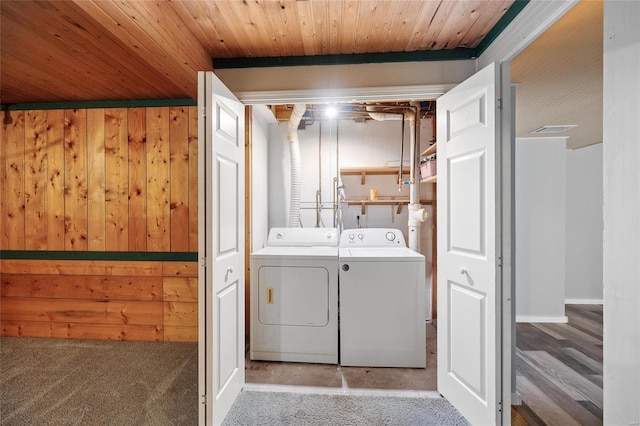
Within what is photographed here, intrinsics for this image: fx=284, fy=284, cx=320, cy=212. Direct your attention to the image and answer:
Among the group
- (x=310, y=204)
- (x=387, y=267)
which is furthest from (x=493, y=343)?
(x=310, y=204)

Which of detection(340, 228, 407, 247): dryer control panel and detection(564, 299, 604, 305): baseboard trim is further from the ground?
detection(340, 228, 407, 247): dryer control panel

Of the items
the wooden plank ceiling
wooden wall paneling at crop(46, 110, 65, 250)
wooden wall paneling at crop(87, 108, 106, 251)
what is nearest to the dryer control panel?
the wooden plank ceiling

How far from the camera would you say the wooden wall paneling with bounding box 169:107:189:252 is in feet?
8.31

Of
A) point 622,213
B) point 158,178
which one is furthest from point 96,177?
point 622,213

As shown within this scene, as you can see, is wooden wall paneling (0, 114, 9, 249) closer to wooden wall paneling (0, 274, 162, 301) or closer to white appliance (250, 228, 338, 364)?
wooden wall paneling (0, 274, 162, 301)

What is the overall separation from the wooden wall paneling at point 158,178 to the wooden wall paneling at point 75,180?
61 cm

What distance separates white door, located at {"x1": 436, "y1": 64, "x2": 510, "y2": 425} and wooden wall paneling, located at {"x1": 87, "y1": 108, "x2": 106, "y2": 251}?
9.38 feet

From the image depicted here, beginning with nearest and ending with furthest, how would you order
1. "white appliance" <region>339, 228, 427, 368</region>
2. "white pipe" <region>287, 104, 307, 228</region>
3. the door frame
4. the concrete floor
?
the door frame
the concrete floor
"white appliance" <region>339, 228, 427, 368</region>
"white pipe" <region>287, 104, 307, 228</region>

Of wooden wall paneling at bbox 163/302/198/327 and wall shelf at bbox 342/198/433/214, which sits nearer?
wooden wall paneling at bbox 163/302/198/327

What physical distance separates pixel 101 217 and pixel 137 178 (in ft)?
1.60

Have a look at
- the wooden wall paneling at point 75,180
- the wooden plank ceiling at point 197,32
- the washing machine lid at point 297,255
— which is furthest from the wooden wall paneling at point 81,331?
the wooden plank ceiling at point 197,32

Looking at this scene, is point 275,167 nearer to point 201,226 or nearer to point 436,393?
point 201,226

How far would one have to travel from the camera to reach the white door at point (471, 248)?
1.52m

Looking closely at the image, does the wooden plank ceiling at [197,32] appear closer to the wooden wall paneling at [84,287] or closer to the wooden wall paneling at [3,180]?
the wooden wall paneling at [3,180]
